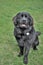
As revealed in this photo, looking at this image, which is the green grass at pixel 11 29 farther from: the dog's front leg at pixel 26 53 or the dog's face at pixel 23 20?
the dog's face at pixel 23 20

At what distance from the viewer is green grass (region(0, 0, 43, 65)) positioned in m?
5.98

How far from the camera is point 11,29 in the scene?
7855 millimetres

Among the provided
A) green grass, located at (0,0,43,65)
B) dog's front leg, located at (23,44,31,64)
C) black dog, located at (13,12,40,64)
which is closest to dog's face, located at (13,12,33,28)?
black dog, located at (13,12,40,64)

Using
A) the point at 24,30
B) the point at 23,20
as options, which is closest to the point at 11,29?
the point at 24,30

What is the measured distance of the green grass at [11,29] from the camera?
5.98 meters

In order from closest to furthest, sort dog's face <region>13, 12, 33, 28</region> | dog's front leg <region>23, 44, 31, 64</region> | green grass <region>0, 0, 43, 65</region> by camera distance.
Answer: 1. dog's face <region>13, 12, 33, 28</region>
2. dog's front leg <region>23, 44, 31, 64</region>
3. green grass <region>0, 0, 43, 65</region>

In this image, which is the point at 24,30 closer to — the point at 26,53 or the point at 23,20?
the point at 23,20

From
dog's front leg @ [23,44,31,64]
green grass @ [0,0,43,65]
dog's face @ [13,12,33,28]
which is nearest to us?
dog's face @ [13,12,33,28]

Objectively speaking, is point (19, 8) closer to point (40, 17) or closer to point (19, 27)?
point (40, 17)

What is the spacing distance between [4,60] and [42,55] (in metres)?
0.95

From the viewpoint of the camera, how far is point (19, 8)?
33.1 ft

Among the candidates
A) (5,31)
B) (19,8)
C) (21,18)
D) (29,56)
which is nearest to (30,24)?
(21,18)

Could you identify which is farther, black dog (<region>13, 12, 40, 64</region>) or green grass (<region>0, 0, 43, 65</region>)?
green grass (<region>0, 0, 43, 65</region>)

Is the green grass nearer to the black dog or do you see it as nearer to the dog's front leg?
the dog's front leg
